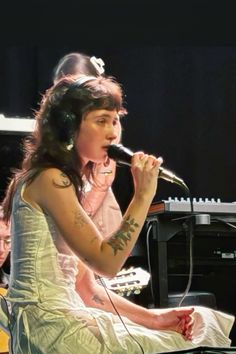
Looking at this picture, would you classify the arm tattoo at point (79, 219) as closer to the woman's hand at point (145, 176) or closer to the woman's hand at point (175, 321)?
the woman's hand at point (145, 176)

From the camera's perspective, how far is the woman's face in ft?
4.73

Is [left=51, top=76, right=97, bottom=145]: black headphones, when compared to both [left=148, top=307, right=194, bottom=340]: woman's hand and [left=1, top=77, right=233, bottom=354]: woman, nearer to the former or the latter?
[left=1, top=77, right=233, bottom=354]: woman

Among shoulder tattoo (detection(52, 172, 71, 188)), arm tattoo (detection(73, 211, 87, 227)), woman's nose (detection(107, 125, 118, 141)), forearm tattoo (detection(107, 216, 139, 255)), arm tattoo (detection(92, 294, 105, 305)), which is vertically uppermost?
woman's nose (detection(107, 125, 118, 141))

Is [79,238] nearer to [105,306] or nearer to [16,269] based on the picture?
[16,269]

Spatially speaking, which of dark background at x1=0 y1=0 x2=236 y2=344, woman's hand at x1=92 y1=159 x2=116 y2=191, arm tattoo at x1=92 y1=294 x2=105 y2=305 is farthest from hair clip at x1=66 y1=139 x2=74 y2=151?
dark background at x1=0 y1=0 x2=236 y2=344

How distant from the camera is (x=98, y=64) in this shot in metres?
2.22

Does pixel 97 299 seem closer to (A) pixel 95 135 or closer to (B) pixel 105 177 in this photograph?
(A) pixel 95 135

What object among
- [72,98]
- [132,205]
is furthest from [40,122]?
[132,205]

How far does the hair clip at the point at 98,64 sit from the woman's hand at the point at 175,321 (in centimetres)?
94

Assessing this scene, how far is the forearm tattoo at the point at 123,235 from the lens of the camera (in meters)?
1.30

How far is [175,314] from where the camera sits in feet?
4.98

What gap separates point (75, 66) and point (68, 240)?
103 centimetres

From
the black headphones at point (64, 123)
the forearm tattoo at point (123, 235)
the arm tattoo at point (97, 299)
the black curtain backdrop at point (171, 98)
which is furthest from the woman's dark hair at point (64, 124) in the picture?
the black curtain backdrop at point (171, 98)

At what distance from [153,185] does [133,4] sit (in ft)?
4.15
